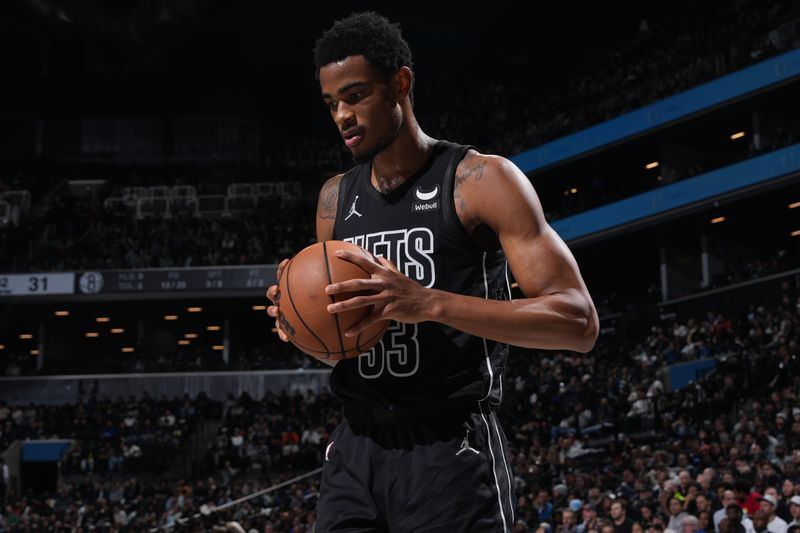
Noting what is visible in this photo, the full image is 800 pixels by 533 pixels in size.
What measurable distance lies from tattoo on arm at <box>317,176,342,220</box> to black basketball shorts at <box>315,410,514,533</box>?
31.7 inches

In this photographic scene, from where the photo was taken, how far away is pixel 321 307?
2.72m

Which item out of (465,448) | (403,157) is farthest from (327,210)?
(465,448)

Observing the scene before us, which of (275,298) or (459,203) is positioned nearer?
(275,298)

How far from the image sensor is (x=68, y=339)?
36.4 metres

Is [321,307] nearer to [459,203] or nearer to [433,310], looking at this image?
[433,310]

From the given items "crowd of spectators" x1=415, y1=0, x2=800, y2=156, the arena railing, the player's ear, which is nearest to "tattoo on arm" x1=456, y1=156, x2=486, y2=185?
the player's ear

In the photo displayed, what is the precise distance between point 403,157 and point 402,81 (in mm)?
248

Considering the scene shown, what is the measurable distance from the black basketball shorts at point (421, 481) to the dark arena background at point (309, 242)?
777 cm

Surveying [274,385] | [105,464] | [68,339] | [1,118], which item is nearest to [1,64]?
[1,118]

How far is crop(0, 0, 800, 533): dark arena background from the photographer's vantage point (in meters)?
17.1

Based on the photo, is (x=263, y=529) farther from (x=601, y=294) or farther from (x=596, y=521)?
(x=601, y=294)

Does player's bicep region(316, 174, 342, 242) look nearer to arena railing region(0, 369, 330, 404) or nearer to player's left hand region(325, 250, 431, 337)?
player's left hand region(325, 250, 431, 337)

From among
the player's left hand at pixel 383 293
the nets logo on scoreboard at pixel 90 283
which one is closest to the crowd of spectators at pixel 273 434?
the nets logo on scoreboard at pixel 90 283

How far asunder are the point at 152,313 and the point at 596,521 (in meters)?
26.2
